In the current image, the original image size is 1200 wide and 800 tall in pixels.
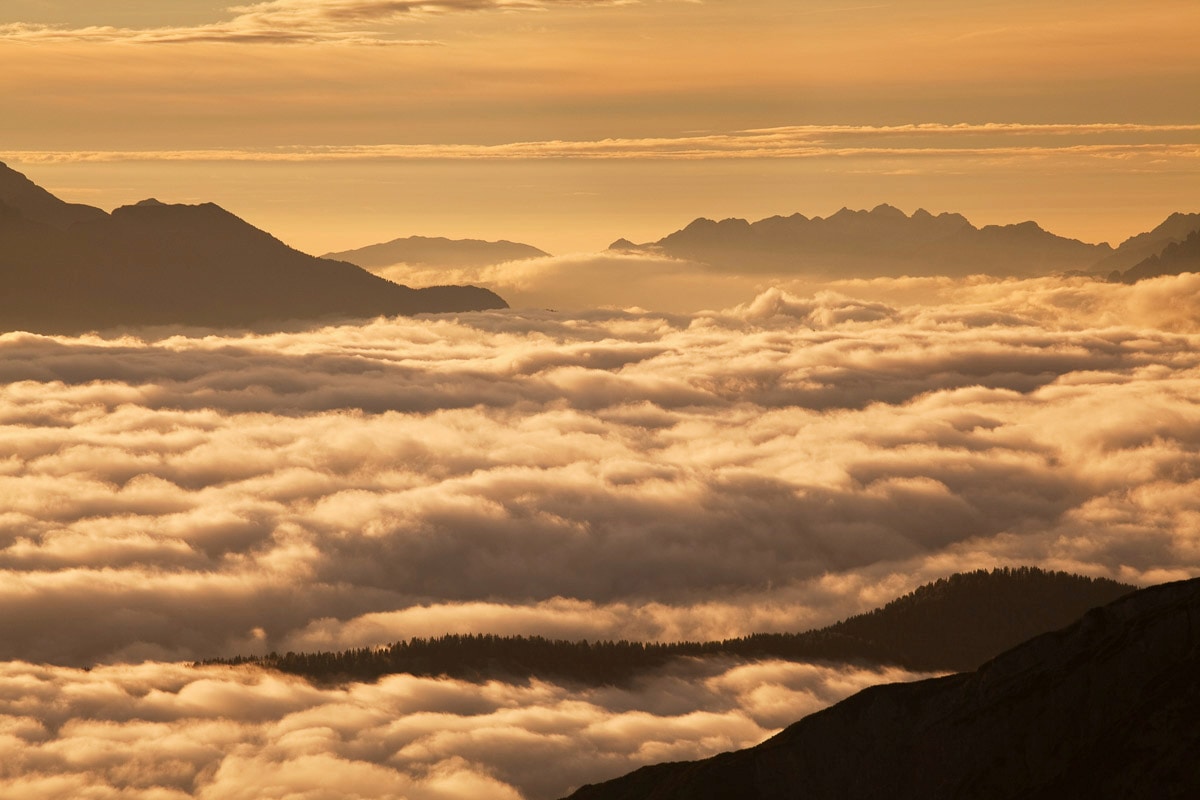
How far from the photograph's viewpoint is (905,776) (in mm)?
138000

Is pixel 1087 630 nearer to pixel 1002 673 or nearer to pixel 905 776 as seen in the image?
pixel 1002 673

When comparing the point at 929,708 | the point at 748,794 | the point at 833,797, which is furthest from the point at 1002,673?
the point at 748,794

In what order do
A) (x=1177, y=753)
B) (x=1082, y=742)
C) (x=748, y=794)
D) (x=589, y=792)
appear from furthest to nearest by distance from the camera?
1. (x=589, y=792)
2. (x=748, y=794)
3. (x=1082, y=742)
4. (x=1177, y=753)

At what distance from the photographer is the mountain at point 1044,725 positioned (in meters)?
116

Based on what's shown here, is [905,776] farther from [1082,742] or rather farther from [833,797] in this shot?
[1082,742]

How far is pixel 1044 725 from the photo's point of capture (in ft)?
412

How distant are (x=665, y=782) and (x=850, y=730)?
32.6 m

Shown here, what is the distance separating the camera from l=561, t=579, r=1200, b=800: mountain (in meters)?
116

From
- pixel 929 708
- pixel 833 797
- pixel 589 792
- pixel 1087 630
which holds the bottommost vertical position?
pixel 589 792

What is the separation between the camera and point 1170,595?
411 feet

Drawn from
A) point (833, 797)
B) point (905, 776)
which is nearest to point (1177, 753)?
point (905, 776)

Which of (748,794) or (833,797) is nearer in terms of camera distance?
(833,797)

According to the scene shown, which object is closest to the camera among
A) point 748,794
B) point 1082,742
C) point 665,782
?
point 1082,742

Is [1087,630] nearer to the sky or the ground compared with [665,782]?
nearer to the sky
